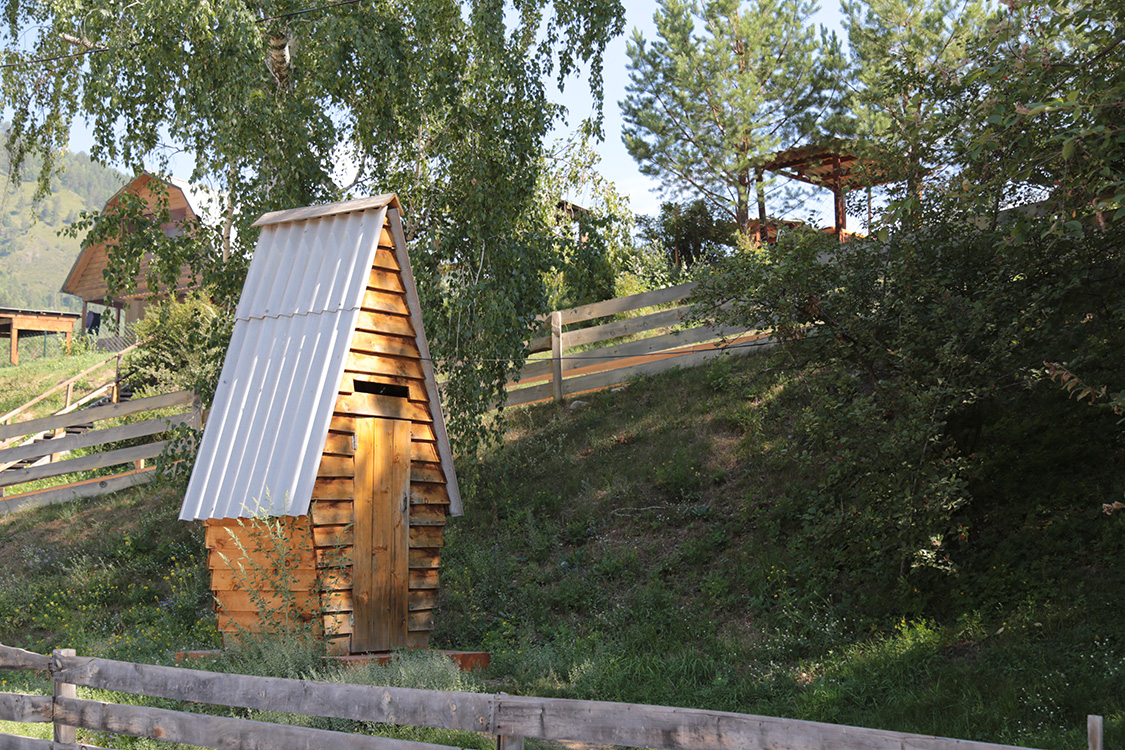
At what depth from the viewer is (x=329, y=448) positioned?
7613 millimetres

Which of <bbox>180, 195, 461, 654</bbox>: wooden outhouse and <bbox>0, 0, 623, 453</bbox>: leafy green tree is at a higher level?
<bbox>0, 0, 623, 453</bbox>: leafy green tree

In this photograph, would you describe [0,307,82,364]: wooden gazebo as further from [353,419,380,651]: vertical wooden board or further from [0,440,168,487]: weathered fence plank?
[353,419,380,651]: vertical wooden board

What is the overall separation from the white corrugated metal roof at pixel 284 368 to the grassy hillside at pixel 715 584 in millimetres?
1427

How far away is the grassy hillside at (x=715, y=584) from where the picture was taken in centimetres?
677

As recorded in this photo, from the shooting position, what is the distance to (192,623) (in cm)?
1082

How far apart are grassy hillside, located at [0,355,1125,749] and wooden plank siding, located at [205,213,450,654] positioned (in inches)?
26.6

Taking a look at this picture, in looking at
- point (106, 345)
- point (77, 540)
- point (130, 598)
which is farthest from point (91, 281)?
point (130, 598)

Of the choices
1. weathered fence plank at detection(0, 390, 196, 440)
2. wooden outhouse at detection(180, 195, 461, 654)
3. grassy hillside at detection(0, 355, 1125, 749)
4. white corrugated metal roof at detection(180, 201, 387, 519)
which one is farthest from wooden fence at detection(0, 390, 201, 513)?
wooden outhouse at detection(180, 195, 461, 654)

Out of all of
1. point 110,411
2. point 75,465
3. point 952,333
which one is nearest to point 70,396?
point 75,465

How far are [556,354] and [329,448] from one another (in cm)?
727

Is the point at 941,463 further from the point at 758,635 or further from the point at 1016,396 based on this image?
the point at 758,635

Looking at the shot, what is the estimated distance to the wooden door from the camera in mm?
7785

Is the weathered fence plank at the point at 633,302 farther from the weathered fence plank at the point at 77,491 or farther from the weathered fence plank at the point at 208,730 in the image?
the weathered fence plank at the point at 208,730

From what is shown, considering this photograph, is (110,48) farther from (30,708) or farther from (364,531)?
(30,708)
